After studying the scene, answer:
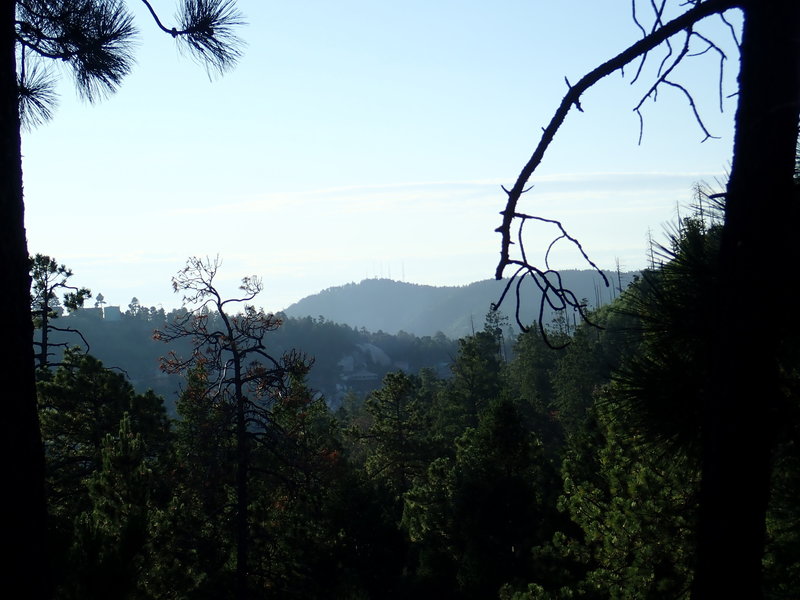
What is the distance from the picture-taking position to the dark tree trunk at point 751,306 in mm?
3488

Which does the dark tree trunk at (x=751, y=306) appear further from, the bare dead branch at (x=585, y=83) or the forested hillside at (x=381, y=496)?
the forested hillside at (x=381, y=496)

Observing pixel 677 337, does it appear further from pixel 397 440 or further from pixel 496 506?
pixel 397 440

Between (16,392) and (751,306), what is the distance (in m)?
3.52

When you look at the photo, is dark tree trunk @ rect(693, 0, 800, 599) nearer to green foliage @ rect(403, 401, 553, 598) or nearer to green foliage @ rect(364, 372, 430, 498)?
green foliage @ rect(403, 401, 553, 598)

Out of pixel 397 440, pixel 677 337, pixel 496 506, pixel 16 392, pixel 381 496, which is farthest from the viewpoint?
pixel 397 440

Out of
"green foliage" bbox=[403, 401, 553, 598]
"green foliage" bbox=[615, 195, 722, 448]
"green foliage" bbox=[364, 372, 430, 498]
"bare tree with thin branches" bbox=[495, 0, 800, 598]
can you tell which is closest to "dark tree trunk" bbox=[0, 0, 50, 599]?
"bare tree with thin branches" bbox=[495, 0, 800, 598]

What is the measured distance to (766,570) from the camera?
32.1 ft

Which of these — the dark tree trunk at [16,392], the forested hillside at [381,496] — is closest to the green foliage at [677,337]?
the forested hillside at [381,496]

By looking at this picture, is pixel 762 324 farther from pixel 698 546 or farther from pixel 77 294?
pixel 77 294

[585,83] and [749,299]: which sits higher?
[585,83]

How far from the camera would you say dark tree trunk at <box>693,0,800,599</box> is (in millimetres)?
3488

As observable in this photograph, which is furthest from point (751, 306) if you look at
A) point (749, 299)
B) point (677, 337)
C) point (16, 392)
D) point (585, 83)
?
point (16, 392)

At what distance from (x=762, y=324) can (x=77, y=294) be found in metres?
19.4

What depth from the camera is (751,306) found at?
3547 mm
